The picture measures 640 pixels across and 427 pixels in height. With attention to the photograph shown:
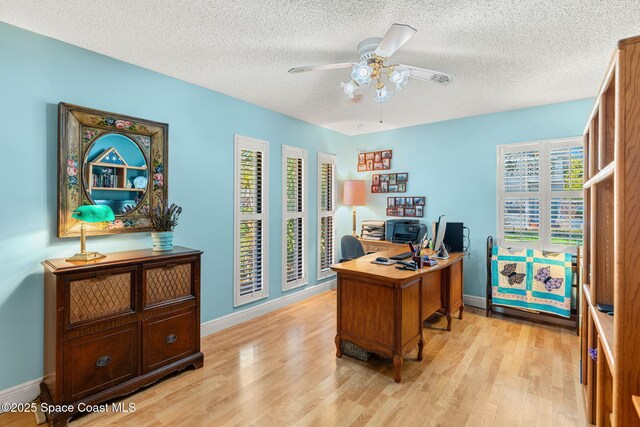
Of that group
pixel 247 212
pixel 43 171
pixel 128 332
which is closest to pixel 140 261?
pixel 128 332

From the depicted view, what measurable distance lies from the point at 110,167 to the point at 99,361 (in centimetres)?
145

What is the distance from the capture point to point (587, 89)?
311cm

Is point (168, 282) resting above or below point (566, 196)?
below

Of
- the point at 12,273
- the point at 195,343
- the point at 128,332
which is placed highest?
the point at 12,273

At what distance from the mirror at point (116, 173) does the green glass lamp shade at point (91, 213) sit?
11.7 inches

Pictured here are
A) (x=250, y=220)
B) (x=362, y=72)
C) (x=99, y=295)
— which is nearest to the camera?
Answer: (x=362, y=72)

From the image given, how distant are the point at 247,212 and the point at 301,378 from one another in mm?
1896

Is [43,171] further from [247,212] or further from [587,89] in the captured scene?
[587,89]

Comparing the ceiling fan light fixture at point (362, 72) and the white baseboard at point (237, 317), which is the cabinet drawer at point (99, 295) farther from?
the ceiling fan light fixture at point (362, 72)

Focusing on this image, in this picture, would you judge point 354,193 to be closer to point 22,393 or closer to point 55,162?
point 55,162

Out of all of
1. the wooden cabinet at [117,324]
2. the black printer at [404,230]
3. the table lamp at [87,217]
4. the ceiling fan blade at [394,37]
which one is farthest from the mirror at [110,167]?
the black printer at [404,230]

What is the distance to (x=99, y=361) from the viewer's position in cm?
207

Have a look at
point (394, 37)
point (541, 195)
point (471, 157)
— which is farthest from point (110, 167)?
point (541, 195)

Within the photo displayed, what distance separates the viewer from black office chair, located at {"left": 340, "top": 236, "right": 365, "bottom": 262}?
157 inches
